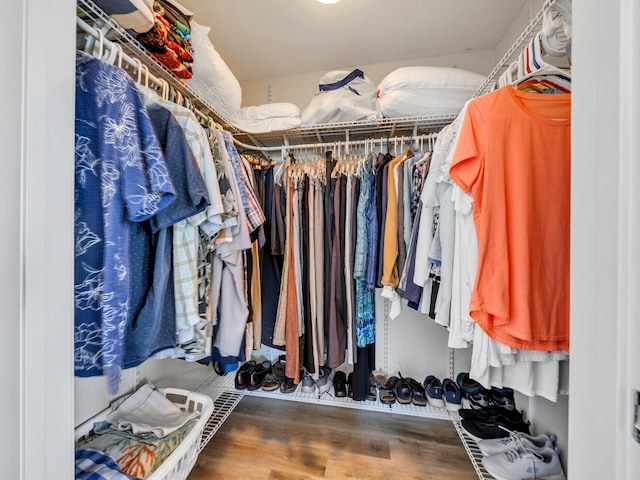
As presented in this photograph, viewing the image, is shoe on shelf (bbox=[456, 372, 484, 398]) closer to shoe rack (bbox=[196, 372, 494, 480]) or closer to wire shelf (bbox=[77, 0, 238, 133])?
shoe rack (bbox=[196, 372, 494, 480])

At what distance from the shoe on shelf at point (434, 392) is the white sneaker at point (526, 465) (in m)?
0.41

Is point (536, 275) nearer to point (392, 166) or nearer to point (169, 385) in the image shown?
point (392, 166)

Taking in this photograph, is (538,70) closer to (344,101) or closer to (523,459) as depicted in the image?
(344,101)

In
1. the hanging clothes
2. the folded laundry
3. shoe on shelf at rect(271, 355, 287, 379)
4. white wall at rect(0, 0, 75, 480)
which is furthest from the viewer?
shoe on shelf at rect(271, 355, 287, 379)

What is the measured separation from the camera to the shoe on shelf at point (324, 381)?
1391mm

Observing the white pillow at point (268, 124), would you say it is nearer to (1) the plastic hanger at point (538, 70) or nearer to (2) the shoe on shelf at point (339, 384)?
(1) the plastic hanger at point (538, 70)

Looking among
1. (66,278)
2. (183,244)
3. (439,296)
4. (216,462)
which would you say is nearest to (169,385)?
(216,462)

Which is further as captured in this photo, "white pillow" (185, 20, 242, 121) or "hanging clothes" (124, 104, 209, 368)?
"white pillow" (185, 20, 242, 121)

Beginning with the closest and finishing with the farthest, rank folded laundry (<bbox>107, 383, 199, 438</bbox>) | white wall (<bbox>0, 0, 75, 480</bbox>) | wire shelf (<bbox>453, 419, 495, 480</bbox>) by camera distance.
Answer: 1. white wall (<bbox>0, 0, 75, 480</bbox>)
2. folded laundry (<bbox>107, 383, 199, 438</bbox>)
3. wire shelf (<bbox>453, 419, 495, 480</bbox>)

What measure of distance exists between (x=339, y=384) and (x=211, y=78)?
182 centimetres

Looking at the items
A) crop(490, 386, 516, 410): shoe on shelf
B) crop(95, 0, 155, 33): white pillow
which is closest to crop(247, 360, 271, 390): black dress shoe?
crop(490, 386, 516, 410): shoe on shelf

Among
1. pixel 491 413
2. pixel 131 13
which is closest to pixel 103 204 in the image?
pixel 131 13

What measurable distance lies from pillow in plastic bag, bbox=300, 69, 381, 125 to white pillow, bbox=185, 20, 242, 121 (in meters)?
0.41

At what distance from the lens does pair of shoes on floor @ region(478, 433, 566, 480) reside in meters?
0.83
